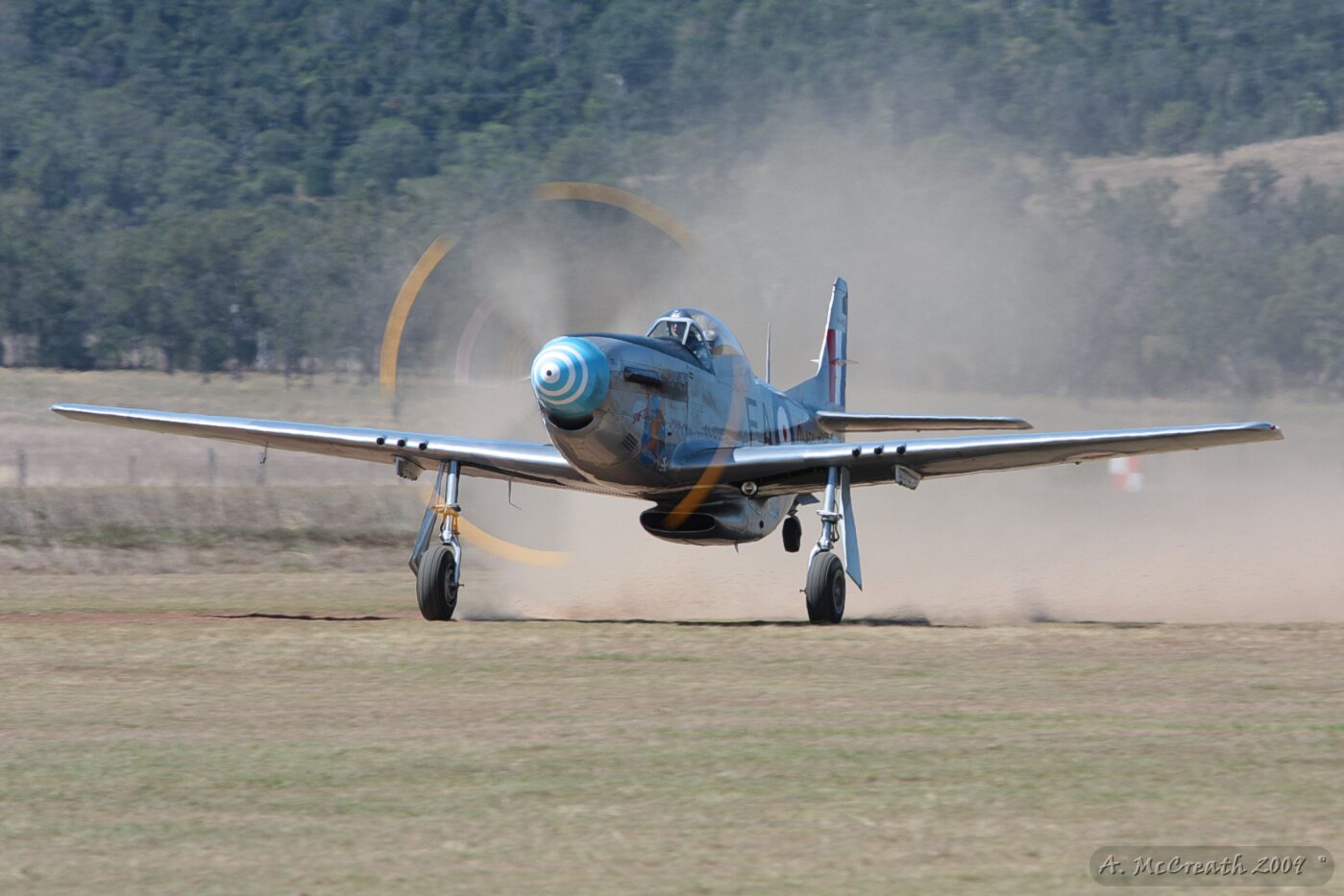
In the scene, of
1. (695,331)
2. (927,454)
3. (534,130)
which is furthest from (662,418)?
(534,130)

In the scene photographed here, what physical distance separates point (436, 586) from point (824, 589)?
3.87 m

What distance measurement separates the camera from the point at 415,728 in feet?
33.9

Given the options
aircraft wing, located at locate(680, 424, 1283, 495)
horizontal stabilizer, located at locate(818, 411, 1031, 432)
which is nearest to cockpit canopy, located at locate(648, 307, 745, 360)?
aircraft wing, located at locate(680, 424, 1283, 495)

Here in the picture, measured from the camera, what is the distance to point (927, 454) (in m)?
18.1

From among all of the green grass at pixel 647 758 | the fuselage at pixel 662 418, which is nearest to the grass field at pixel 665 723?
the green grass at pixel 647 758

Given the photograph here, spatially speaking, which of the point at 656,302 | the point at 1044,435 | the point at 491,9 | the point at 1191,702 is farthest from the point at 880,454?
the point at 491,9

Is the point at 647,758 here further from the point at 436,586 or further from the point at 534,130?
the point at 534,130

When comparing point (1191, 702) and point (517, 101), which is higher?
point (517, 101)

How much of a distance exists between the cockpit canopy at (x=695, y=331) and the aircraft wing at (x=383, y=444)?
1.74m

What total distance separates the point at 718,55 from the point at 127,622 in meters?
120

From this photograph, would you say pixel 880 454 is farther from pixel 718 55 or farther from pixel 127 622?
pixel 718 55

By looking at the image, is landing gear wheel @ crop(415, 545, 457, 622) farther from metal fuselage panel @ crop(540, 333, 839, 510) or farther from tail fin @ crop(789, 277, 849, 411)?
tail fin @ crop(789, 277, 849, 411)

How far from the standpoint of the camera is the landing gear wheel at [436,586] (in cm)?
1750

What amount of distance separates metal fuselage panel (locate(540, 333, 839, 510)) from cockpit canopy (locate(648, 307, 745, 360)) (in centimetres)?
10
